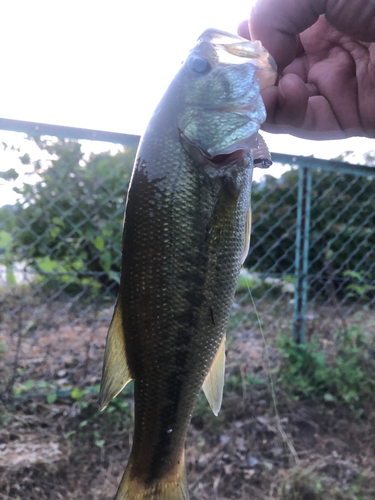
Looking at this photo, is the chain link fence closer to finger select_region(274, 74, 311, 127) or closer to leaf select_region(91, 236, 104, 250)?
leaf select_region(91, 236, 104, 250)

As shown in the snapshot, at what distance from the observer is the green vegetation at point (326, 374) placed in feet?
9.36

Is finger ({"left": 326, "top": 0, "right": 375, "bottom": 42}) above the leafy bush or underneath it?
above

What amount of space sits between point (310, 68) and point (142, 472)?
187 cm

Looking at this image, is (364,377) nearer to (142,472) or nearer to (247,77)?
(142,472)

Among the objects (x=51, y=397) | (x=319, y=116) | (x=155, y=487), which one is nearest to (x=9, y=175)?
(x=51, y=397)

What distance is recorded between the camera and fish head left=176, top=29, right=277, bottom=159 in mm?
1175

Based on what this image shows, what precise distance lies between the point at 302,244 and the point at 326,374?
1060 mm

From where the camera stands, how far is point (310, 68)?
5.94 feet

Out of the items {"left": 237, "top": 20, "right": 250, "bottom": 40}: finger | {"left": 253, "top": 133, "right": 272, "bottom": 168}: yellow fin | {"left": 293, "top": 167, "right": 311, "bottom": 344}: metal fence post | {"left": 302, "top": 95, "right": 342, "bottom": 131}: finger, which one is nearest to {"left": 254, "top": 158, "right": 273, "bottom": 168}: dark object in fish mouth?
{"left": 253, "top": 133, "right": 272, "bottom": 168}: yellow fin

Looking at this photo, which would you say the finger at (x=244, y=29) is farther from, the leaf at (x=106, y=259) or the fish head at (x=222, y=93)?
the leaf at (x=106, y=259)

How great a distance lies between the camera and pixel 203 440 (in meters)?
2.41

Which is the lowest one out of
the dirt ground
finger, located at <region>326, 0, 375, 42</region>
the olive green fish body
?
the dirt ground

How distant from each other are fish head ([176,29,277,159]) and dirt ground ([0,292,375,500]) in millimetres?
1930

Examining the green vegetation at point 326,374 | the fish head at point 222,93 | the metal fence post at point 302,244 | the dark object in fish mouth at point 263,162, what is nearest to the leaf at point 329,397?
the green vegetation at point 326,374
